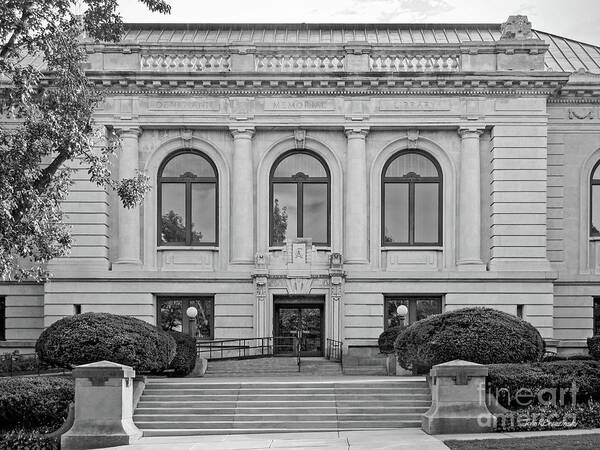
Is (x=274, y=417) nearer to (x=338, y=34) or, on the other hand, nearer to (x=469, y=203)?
(x=469, y=203)

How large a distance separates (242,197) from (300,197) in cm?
255

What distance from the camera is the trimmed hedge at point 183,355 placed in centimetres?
3347

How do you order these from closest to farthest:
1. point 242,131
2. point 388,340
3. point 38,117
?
1. point 38,117
2. point 388,340
3. point 242,131

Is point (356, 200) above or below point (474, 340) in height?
above

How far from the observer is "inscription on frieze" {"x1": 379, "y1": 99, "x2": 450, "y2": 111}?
41094mm

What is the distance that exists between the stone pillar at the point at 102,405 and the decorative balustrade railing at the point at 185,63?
63.9ft

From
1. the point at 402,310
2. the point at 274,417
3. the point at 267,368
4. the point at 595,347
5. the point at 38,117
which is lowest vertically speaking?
the point at 267,368

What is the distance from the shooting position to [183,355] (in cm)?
3362

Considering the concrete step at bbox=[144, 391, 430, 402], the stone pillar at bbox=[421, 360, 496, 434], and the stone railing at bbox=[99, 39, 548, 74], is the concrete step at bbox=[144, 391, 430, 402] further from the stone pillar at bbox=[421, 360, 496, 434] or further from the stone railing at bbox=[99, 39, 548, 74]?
the stone railing at bbox=[99, 39, 548, 74]

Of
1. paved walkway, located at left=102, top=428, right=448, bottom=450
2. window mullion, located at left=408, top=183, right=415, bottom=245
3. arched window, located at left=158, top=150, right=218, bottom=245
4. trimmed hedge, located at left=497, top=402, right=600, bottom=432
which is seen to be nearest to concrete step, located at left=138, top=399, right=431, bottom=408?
paved walkway, located at left=102, top=428, right=448, bottom=450

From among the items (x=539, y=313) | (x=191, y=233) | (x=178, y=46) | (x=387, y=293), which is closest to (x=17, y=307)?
(x=191, y=233)

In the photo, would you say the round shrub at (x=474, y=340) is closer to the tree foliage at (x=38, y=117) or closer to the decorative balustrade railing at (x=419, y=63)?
the tree foliage at (x=38, y=117)

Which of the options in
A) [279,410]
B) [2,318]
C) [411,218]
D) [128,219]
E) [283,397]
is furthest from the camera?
[2,318]

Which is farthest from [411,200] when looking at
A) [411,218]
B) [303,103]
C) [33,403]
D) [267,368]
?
[33,403]
